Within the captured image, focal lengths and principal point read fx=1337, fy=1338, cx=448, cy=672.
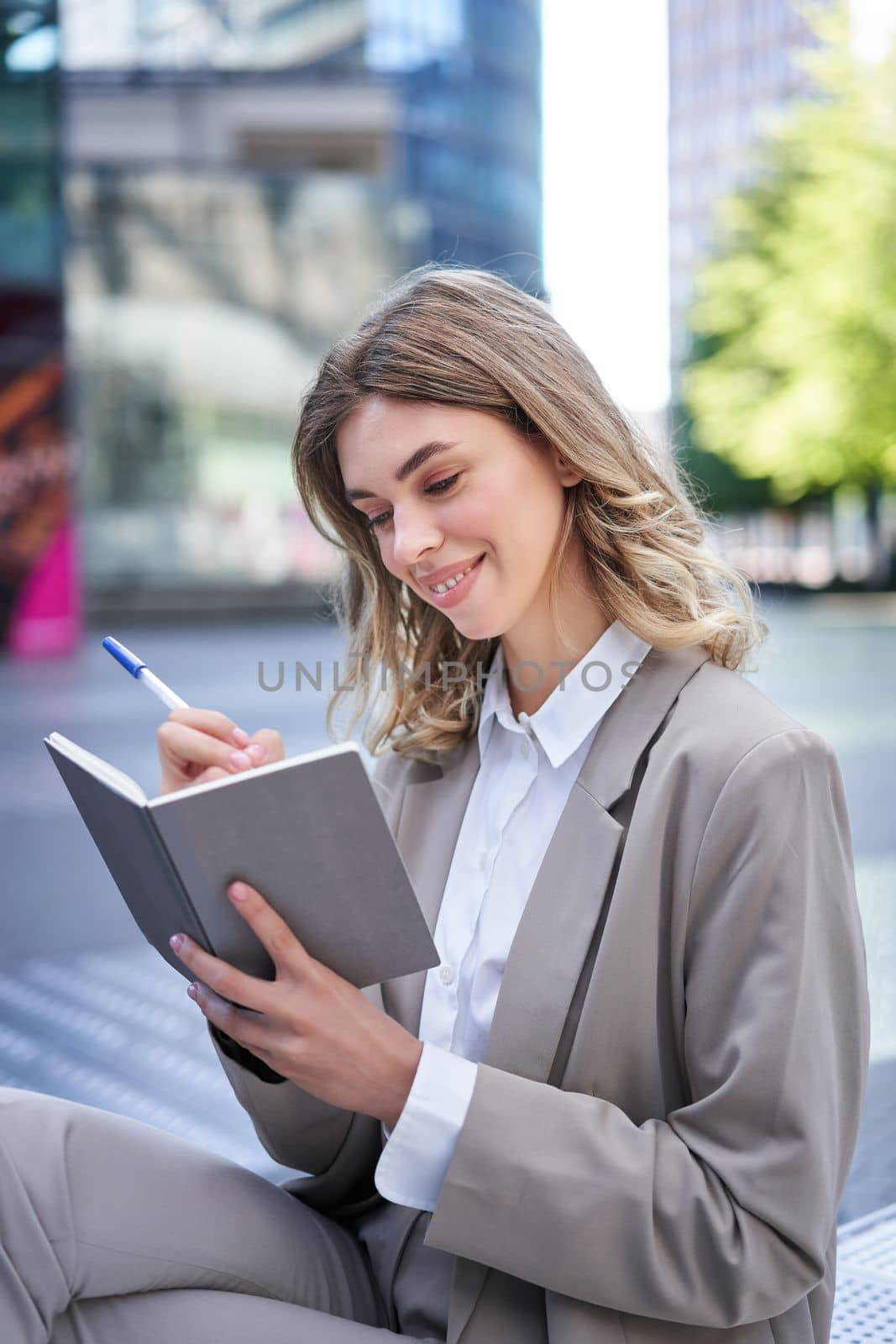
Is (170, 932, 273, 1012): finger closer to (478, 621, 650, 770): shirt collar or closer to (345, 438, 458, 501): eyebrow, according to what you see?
(478, 621, 650, 770): shirt collar

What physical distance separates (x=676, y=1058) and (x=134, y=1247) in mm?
623

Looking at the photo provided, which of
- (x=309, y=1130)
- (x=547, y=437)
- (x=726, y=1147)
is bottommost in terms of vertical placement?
(x=309, y=1130)

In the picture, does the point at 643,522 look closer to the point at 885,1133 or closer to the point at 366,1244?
the point at 366,1244

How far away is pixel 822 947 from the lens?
133cm

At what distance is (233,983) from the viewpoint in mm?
1290

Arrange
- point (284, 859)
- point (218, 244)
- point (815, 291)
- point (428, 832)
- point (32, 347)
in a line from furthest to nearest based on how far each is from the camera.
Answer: point (815, 291)
point (218, 244)
point (32, 347)
point (428, 832)
point (284, 859)

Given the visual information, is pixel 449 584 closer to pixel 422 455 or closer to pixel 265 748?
pixel 422 455

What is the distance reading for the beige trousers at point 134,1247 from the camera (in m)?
1.38

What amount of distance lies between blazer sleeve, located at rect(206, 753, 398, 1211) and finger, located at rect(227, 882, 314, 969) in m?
0.39

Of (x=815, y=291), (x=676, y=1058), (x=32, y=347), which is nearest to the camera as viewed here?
(x=676, y=1058)

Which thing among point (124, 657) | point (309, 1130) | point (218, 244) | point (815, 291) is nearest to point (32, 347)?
point (218, 244)

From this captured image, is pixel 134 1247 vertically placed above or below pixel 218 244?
below

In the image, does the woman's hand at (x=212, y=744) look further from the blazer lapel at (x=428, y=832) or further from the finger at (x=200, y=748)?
the blazer lapel at (x=428, y=832)

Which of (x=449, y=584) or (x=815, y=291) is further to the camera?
(x=815, y=291)
